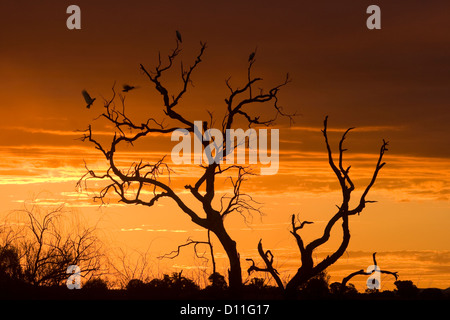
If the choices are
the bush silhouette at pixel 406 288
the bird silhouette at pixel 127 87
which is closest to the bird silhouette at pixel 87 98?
the bird silhouette at pixel 127 87

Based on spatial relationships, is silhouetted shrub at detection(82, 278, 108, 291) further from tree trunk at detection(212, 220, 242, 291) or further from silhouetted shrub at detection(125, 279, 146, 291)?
tree trunk at detection(212, 220, 242, 291)

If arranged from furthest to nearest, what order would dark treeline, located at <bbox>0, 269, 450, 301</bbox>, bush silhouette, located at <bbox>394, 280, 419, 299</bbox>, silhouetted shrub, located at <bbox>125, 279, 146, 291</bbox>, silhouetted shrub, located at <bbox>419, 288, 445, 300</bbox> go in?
1. bush silhouette, located at <bbox>394, 280, 419, 299</bbox>
2. silhouetted shrub, located at <bbox>419, 288, 445, 300</bbox>
3. silhouetted shrub, located at <bbox>125, 279, 146, 291</bbox>
4. dark treeline, located at <bbox>0, 269, 450, 301</bbox>

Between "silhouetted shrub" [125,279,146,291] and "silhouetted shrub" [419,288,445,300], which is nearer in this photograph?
"silhouetted shrub" [125,279,146,291]

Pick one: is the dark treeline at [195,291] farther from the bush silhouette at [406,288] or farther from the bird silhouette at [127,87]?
the bird silhouette at [127,87]

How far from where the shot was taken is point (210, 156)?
21.9 metres
